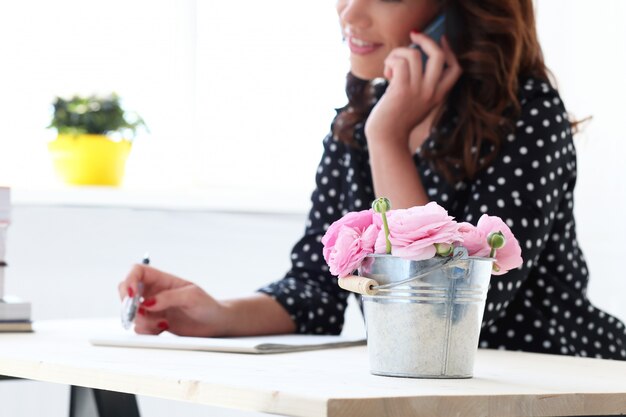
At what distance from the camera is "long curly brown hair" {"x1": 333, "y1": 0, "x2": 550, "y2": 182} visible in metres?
1.68

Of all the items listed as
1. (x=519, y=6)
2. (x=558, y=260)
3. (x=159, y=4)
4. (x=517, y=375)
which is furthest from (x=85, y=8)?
(x=517, y=375)

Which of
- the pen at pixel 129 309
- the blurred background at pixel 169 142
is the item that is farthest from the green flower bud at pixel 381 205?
the blurred background at pixel 169 142

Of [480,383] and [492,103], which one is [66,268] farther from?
[480,383]

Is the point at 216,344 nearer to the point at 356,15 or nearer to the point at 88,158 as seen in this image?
the point at 356,15

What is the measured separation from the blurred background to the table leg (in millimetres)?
1193

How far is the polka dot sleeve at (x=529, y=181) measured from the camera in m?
1.54

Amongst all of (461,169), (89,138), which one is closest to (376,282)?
(461,169)

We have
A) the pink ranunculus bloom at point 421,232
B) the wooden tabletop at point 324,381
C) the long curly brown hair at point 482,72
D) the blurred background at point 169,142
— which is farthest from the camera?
the blurred background at point 169,142

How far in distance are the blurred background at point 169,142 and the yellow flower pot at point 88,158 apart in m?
0.07

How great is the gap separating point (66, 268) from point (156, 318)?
1.29 metres

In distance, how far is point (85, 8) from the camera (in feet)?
10.1

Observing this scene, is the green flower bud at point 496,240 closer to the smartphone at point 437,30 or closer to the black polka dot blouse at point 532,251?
the black polka dot blouse at point 532,251

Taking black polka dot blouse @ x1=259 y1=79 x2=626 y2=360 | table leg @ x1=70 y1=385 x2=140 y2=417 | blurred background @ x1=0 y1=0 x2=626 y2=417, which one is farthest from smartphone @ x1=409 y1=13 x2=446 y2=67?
blurred background @ x1=0 y1=0 x2=626 y2=417

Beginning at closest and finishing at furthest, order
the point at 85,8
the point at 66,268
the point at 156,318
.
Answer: the point at 156,318 < the point at 66,268 < the point at 85,8
